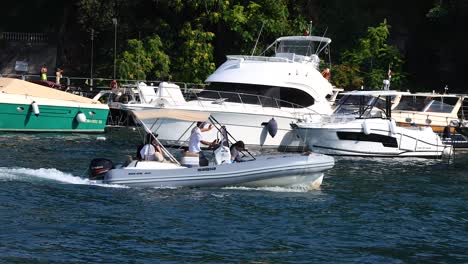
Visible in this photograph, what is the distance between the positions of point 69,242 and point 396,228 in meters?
7.03

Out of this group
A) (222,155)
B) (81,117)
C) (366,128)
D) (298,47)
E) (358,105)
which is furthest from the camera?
(298,47)

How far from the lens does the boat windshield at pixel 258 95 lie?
37.9 meters

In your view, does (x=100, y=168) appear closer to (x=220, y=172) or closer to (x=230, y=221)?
(x=220, y=172)

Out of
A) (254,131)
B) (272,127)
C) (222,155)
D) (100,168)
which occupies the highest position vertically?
(272,127)

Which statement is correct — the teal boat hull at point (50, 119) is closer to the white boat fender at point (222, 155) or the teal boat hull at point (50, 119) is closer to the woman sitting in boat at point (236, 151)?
the woman sitting in boat at point (236, 151)

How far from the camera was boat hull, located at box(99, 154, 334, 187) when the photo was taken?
25.7 metres

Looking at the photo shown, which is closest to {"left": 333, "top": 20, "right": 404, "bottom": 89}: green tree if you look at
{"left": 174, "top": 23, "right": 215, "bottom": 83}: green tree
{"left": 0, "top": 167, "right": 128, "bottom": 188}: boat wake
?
{"left": 174, "top": 23, "right": 215, "bottom": 83}: green tree

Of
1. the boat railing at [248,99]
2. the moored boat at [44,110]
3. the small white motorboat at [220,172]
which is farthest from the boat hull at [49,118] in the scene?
the small white motorboat at [220,172]

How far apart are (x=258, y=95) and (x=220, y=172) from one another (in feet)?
40.6

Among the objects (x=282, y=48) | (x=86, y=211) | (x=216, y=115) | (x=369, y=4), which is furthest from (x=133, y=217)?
(x=369, y=4)

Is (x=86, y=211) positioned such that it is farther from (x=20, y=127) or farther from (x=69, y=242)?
(x=20, y=127)

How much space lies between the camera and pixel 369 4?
5466cm

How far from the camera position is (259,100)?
1490 inches

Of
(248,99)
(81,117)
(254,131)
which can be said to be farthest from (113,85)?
(254,131)
